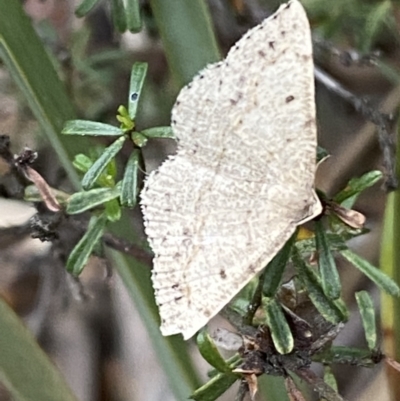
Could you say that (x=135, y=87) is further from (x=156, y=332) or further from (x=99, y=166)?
(x=156, y=332)

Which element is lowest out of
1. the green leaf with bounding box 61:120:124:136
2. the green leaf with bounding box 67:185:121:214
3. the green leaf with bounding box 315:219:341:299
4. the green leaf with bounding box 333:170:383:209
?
the green leaf with bounding box 315:219:341:299

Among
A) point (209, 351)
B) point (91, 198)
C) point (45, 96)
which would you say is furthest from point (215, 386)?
point (45, 96)

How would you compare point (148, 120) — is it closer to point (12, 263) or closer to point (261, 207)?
point (12, 263)

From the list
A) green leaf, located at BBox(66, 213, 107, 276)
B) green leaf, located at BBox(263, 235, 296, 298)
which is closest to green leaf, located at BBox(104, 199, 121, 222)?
green leaf, located at BBox(66, 213, 107, 276)

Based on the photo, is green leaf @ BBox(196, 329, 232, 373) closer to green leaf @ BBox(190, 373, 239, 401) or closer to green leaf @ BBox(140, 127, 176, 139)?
green leaf @ BBox(190, 373, 239, 401)

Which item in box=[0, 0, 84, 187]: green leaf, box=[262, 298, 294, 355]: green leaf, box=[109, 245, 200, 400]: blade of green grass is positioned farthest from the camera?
box=[109, 245, 200, 400]: blade of green grass

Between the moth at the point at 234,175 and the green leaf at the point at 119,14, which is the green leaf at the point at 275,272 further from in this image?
the green leaf at the point at 119,14
